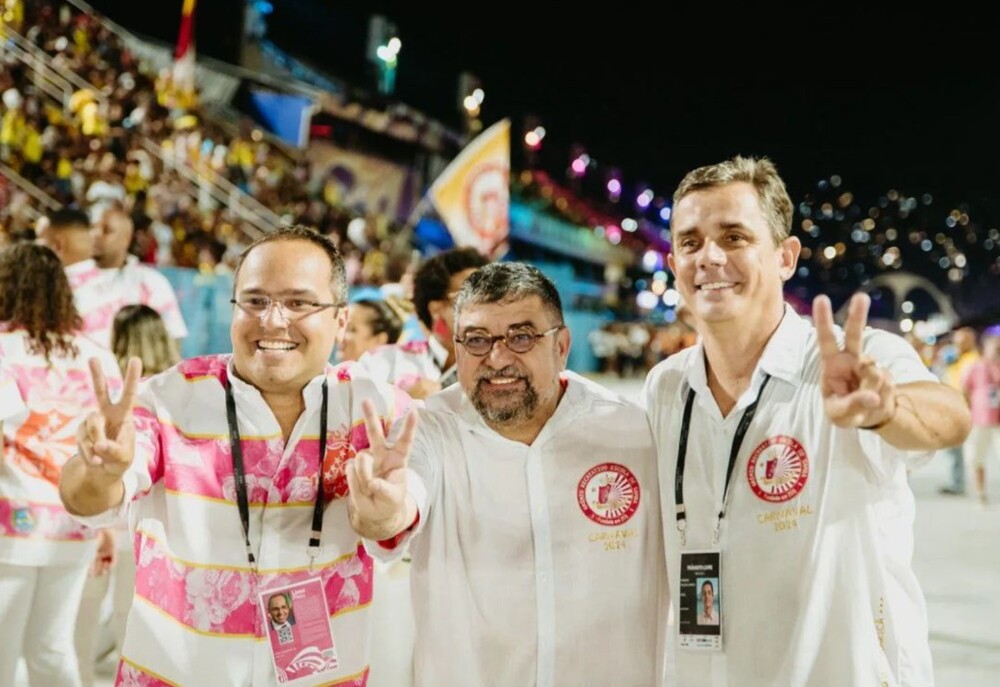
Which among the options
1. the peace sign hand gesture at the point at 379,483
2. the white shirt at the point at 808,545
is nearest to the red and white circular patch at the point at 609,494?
the white shirt at the point at 808,545

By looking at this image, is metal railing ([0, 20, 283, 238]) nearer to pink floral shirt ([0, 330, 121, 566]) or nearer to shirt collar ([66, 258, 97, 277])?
shirt collar ([66, 258, 97, 277])

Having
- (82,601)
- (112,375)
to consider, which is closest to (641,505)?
(112,375)

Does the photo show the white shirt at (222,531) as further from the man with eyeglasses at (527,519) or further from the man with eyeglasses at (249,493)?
the man with eyeglasses at (527,519)

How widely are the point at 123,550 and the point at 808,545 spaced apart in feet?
10.5

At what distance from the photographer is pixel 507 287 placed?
7.53ft

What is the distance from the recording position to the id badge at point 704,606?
2080mm

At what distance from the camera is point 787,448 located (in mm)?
2100

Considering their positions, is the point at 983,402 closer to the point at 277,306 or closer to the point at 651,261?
the point at 277,306

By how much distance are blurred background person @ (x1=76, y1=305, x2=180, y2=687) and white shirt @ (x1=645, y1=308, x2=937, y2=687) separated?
9.34 ft

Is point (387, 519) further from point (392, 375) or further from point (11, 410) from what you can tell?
point (392, 375)

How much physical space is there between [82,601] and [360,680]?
252 cm

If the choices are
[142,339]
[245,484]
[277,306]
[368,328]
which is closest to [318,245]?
[277,306]

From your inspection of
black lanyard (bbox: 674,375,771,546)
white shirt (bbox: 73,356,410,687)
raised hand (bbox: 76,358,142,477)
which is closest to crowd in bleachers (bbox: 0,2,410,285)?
white shirt (bbox: 73,356,410,687)

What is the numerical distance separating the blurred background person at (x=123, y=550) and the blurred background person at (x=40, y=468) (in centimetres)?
43
